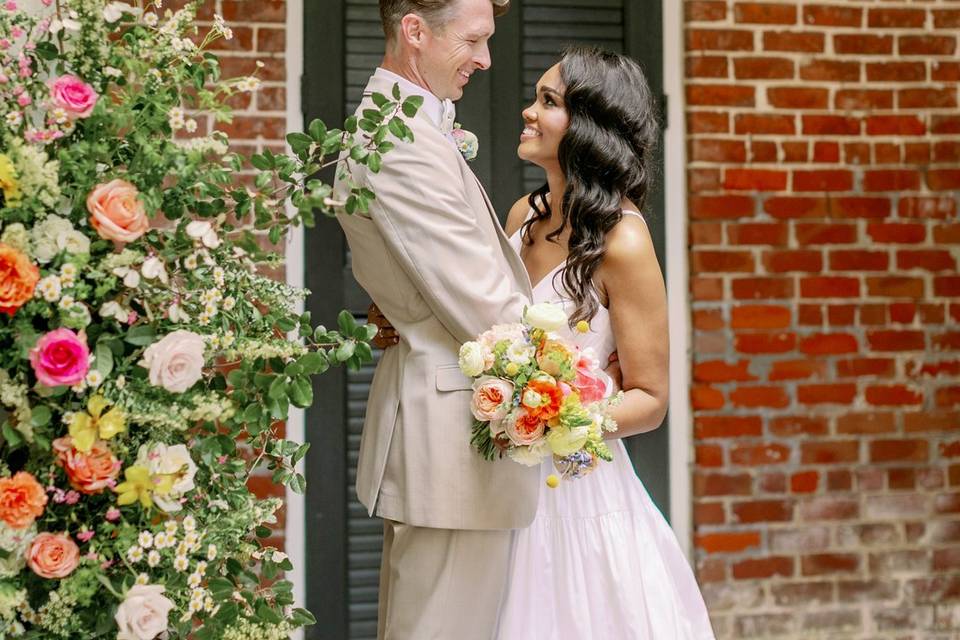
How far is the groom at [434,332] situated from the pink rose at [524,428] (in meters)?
0.17

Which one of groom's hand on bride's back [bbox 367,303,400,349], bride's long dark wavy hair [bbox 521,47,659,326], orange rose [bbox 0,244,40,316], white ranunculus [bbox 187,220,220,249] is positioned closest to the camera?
orange rose [bbox 0,244,40,316]

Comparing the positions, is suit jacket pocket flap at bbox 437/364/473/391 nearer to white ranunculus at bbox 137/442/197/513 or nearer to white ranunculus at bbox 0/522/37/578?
white ranunculus at bbox 137/442/197/513

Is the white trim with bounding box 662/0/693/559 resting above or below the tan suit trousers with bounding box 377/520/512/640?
above

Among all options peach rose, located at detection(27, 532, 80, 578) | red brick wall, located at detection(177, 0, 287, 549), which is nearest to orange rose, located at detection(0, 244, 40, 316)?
peach rose, located at detection(27, 532, 80, 578)

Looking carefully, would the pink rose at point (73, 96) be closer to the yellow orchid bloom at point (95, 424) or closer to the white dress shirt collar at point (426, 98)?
the yellow orchid bloom at point (95, 424)

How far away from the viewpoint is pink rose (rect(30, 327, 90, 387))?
56.6 inches

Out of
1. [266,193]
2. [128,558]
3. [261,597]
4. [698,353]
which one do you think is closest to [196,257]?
[266,193]

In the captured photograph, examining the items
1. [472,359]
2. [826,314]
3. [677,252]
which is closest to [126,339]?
[472,359]

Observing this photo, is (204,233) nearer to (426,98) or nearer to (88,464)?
(88,464)

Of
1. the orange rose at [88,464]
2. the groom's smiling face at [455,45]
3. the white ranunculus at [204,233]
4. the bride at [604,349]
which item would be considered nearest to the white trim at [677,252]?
the bride at [604,349]

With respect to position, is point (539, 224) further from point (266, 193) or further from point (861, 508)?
point (861, 508)

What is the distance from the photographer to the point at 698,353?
3.38 m

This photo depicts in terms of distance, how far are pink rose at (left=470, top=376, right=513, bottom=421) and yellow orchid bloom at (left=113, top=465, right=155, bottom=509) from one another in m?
0.58

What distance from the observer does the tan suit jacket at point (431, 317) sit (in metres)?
1.89
